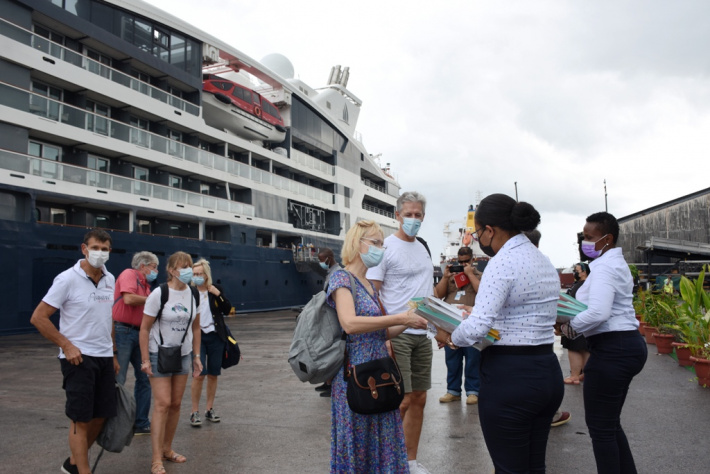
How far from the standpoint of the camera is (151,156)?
1973 centimetres

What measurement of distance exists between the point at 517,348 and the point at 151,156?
19.7m

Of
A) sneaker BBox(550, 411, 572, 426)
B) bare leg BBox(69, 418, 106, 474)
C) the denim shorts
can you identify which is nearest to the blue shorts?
the denim shorts

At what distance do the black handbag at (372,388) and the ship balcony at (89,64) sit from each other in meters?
17.1

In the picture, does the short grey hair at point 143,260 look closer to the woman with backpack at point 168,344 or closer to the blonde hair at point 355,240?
the woman with backpack at point 168,344

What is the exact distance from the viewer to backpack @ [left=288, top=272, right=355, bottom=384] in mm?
2648

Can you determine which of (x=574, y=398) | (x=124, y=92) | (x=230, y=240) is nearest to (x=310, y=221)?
(x=230, y=240)

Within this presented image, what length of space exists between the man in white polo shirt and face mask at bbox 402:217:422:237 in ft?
7.38

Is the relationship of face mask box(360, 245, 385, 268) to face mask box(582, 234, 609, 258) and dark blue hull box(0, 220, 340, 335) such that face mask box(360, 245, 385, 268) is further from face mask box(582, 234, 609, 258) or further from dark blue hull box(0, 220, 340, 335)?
dark blue hull box(0, 220, 340, 335)

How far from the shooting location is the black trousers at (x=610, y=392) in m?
2.88

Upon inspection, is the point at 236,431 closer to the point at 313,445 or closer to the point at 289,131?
the point at 313,445

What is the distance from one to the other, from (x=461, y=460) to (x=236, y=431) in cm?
220

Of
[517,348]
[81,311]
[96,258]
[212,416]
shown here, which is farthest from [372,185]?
[517,348]

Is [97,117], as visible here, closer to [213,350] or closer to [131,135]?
[131,135]

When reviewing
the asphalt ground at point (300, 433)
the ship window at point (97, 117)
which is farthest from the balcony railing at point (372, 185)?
the asphalt ground at point (300, 433)
